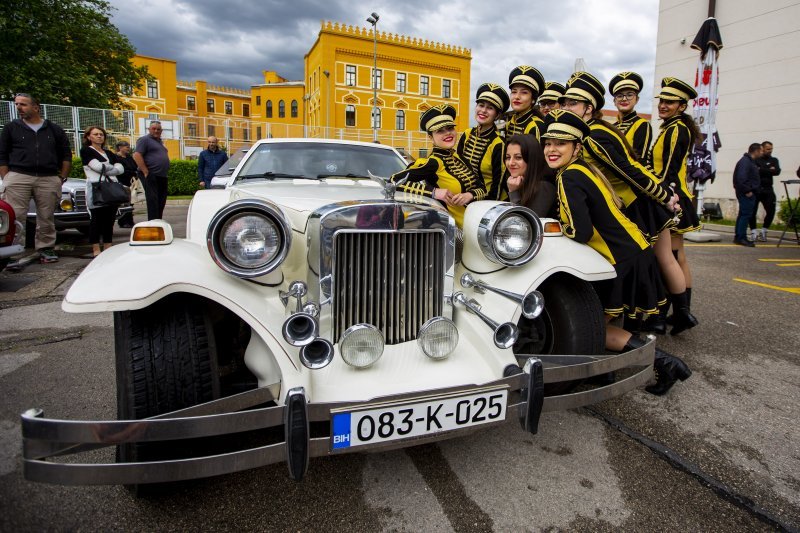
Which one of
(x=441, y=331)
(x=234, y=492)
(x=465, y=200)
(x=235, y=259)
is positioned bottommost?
(x=234, y=492)

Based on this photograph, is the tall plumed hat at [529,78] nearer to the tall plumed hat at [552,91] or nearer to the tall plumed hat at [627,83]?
the tall plumed hat at [552,91]

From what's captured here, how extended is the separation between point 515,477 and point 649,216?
209cm

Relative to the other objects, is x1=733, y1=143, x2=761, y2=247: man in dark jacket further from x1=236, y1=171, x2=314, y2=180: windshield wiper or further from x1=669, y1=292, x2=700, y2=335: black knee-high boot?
x1=236, y1=171, x2=314, y2=180: windshield wiper

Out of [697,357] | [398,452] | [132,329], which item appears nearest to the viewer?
[132,329]

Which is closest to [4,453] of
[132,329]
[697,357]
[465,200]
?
[132,329]

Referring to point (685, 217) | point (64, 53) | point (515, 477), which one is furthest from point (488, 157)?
point (64, 53)

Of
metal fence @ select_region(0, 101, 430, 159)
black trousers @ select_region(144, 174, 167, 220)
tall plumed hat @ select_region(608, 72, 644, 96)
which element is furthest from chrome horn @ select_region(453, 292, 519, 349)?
black trousers @ select_region(144, 174, 167, 220)

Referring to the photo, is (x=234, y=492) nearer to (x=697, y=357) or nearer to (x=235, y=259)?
(x=235, y=259)

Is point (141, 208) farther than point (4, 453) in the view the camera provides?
Yes

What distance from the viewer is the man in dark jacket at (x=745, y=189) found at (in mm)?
8680

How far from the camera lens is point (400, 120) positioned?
4800cm

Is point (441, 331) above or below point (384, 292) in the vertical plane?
below

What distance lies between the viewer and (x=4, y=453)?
85.3 inches

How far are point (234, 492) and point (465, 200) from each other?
1.95 metres
